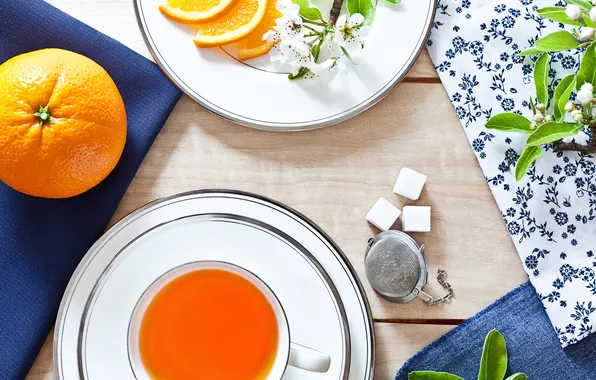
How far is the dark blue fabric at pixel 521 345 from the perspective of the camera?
3.33ft

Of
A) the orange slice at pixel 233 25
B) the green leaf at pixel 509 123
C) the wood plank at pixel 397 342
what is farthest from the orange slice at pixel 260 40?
the wood plank at pixel 397 342

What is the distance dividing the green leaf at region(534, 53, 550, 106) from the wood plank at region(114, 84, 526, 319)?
0.42ft

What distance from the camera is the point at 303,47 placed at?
961 millimetres

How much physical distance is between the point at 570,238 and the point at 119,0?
78 centimetres

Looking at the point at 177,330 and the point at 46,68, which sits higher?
the point at 46,68

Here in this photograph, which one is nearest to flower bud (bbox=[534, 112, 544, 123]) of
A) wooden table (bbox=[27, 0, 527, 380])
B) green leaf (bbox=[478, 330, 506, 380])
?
wooden table (bbox=[27, 0, 527, 380])

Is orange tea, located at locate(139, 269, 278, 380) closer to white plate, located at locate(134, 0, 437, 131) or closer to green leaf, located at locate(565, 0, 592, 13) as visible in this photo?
white plate, located at locate(134, 0, 437, 131)

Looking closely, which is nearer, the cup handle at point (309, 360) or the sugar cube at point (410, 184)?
the cup handle at point (309, 360)

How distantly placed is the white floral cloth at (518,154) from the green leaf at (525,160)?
0.03 m

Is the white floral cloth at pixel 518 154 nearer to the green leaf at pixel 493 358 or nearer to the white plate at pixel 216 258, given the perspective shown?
the green leaf at pixel 493 358

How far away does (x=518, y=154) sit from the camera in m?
1.03

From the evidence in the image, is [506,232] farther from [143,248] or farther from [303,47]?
[143,248]

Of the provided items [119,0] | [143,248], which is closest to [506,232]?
[143,248]

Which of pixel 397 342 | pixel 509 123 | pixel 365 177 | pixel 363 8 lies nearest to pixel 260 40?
pixel 363 8
